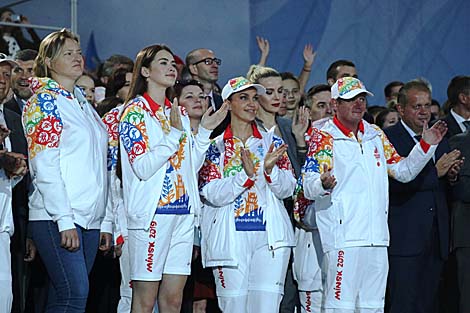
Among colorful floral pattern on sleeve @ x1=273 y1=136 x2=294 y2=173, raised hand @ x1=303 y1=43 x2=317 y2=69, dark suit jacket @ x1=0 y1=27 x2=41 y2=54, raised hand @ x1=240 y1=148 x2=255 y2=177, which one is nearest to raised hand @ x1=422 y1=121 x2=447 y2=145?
colorful floral pattern on sleeve @ x1=273 y1=136 x2=294 y2=173

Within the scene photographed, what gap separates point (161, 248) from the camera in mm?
5547

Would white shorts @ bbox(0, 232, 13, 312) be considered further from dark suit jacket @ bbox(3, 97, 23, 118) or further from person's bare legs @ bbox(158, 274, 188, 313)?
dark suit jacket @ bbox(3, 97, 23, 118)

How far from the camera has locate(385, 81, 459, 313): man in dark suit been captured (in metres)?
7.08

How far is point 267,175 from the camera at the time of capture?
6234 millimetres

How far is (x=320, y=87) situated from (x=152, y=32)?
1.86 meters

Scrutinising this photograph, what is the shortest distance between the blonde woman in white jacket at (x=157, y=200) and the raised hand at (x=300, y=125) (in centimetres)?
136

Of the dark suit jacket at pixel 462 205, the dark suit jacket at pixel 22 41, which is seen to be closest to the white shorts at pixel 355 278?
the dark suit jacket at pixel 462 205

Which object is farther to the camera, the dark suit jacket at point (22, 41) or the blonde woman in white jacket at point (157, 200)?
the dark suit jacket at point (22, 41)

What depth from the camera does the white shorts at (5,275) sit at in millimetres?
5277

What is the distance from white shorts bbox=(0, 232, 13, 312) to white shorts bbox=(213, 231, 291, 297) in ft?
4.82

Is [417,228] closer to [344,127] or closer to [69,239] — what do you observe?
[344,127]

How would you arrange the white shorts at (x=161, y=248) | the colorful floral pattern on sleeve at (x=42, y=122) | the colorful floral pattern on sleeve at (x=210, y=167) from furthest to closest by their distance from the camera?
the colorful floral pattern on sleeve at (x=210, y=167) → the white shorts at (x=161, y=248) → the colorful floral pattern on sleeve at (x=42, y=122)

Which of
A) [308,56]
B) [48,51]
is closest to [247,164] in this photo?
[48,51]

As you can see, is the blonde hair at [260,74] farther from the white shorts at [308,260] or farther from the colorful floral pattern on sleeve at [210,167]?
the white shorts at [308,260]
